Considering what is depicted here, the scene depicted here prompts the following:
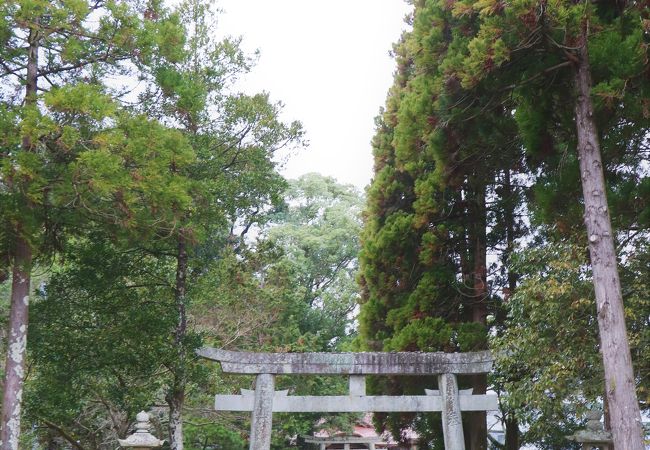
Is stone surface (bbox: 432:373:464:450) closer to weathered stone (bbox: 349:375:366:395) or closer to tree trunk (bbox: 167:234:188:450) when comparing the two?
weathered stone (bbox: 349:375:366:395)

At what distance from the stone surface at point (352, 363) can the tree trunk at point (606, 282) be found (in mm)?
2214

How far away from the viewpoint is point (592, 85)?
6473mm

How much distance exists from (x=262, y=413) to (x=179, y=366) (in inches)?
64.4

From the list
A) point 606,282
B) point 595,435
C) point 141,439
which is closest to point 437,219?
point 595,435

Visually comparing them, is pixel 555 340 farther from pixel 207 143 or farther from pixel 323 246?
pixel 323 246

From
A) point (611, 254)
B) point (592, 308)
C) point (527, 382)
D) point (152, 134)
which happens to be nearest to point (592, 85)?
point (611, 254)

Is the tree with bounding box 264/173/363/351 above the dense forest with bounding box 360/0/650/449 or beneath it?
above

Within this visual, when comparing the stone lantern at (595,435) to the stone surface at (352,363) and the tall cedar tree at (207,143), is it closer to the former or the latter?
the stone surface at (352,363)

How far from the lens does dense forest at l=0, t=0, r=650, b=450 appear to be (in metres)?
6.44

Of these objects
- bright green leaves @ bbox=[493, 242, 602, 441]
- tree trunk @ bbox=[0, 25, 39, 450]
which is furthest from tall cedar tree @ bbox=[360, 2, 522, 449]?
tree trunk @ bbox=[0, 25, 39, 450]

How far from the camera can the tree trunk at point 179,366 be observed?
8.88m

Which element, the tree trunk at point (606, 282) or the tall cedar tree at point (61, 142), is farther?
the tall cedar tree at point (61, 142)

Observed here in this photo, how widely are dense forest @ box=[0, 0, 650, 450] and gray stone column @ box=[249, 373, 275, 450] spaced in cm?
151

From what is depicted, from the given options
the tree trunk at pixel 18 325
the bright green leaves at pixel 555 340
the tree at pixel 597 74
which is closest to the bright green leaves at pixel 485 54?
the tree at pixel 597 74
